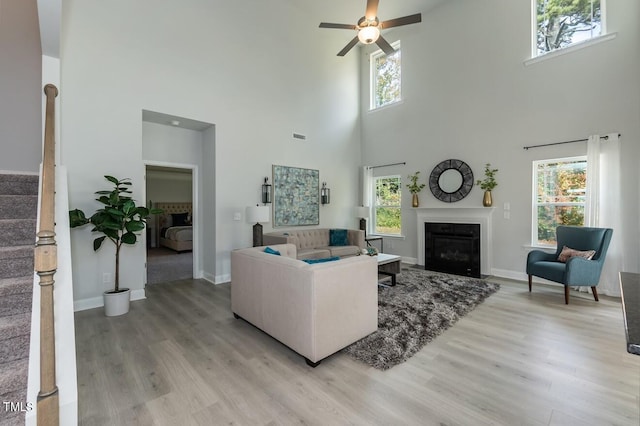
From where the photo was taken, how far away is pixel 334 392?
2020 millimetres

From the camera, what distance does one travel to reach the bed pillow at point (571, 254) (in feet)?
12.7

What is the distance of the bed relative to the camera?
7863 millimetres

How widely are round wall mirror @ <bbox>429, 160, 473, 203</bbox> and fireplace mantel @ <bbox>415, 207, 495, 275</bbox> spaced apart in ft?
0.87

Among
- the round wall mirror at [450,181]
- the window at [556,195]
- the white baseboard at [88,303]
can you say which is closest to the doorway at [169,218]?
the white baseboard at [88,303]

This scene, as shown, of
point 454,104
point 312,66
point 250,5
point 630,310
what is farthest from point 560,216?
point 250,5

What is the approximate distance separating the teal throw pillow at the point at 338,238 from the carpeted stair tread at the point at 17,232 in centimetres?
469

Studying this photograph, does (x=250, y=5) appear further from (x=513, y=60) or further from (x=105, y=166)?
(x=513, y=60)

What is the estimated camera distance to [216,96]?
4941 mm

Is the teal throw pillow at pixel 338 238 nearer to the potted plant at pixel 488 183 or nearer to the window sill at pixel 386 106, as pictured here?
the potted plant at pixel 488 183

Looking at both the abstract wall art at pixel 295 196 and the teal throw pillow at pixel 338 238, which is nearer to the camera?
the abstract wall art at pixel 295 196

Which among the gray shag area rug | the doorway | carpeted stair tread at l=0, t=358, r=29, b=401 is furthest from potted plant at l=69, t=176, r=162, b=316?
the doorway

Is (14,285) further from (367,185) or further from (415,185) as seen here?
(367,185)

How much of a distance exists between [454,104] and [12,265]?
22.2ft

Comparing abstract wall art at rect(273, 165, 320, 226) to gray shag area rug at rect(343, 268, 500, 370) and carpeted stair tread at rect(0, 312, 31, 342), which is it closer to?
gray shag area rug at rect(343, 268, 500, 370)
